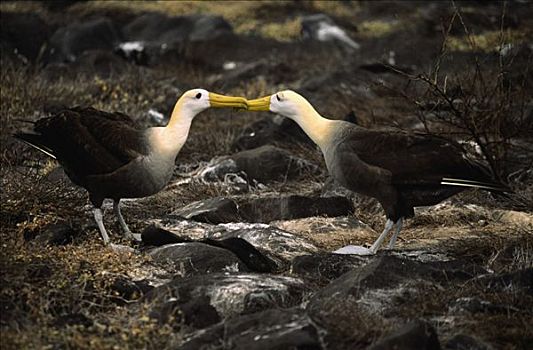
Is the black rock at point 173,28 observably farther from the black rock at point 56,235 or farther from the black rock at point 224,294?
the black rock at point 224,294

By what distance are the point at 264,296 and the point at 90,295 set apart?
0.91 meters

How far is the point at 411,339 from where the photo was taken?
418 cm

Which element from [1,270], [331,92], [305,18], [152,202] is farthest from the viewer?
[305,18]

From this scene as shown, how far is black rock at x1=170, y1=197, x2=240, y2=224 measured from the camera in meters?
7.25

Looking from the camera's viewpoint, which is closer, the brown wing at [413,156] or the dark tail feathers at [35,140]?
the brown wing at [413,156]

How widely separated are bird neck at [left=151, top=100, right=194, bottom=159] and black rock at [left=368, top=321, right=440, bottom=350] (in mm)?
2501

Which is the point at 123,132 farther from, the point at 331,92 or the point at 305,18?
the point at 305,18

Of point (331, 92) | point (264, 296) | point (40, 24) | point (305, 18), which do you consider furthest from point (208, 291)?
point (305, 18)

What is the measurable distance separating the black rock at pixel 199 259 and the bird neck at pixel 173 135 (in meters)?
0.74

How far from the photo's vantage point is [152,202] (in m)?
8.11

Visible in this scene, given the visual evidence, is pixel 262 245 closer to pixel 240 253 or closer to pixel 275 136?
pixel 240 253

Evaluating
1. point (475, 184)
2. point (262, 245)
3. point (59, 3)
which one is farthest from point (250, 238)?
point (59, 3)

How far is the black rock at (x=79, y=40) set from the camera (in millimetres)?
17641

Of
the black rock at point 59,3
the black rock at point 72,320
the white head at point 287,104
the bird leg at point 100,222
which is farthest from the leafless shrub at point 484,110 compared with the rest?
the black rock at point 59,3
